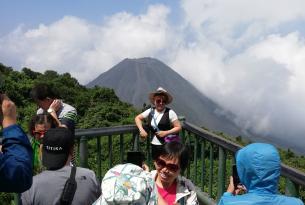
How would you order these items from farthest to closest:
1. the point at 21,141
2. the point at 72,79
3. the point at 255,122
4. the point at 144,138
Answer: the point at 255,122 < the point at 72,79 < the point at 144,138 < the point at 21,141

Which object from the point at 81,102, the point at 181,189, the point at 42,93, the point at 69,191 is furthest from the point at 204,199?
the point at 81,102

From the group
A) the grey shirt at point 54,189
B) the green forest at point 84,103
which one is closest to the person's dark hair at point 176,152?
the grey shirt at point 54,189

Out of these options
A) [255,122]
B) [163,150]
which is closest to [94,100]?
[163,150]

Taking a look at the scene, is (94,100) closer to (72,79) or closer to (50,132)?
(72,79)

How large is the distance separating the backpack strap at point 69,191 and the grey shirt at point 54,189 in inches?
0.9

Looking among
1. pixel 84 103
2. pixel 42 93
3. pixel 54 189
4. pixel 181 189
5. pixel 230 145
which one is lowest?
pixel 181 189

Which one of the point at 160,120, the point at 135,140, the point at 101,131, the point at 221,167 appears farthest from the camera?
the point at 135,140

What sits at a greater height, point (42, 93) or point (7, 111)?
point (42, 93)

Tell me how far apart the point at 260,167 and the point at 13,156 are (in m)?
1.19

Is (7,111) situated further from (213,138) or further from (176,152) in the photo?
(213,138)

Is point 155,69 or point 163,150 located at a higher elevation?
point 155,69

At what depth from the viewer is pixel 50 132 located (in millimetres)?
3014

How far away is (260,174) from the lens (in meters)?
2.48

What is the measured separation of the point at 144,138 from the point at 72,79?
18650 millimetres
